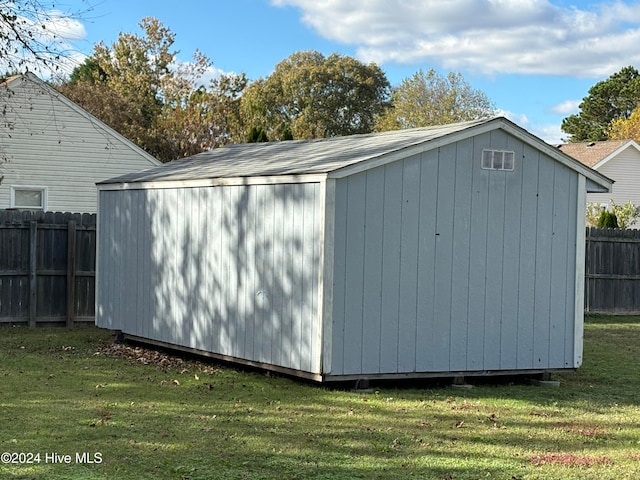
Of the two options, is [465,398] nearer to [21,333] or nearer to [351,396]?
[351,396]

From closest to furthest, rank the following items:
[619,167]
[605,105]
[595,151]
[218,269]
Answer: [218,269]
[619,167]
[595,151]
[605,105]

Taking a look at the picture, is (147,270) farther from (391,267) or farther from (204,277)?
(391,267)

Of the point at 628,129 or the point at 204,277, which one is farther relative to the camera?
the point at 628,129

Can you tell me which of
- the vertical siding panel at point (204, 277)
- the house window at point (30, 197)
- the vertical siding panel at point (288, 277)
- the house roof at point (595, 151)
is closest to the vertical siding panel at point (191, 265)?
the vertical siding panel at point (204, 277)

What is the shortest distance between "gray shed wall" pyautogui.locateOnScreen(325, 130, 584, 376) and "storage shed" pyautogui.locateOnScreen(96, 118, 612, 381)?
0.05 ft

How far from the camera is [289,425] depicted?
8.81 meters

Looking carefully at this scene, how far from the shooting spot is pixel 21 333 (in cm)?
1573

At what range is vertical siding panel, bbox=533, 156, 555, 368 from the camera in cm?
1206

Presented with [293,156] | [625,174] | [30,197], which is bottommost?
[30,197]

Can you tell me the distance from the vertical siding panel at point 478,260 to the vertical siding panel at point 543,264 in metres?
0.80

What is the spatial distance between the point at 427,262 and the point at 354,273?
1.00 m

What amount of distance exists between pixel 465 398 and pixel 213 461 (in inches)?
166

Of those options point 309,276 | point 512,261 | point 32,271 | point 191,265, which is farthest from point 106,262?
point 512,261

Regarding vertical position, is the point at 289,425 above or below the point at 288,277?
below
